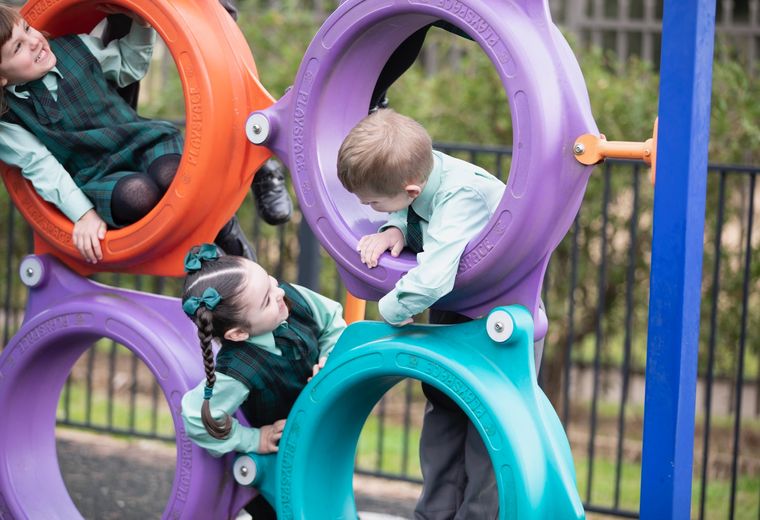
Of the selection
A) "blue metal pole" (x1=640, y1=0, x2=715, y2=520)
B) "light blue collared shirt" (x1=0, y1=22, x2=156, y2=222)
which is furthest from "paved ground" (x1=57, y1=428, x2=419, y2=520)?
"blue metal pole" (x1=640, y1=0, x2=715, y2=520)

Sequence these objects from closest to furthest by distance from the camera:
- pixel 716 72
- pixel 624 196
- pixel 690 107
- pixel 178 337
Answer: pixel 690 107
pixel 178 337
pixel 716 72
pixel 624 196

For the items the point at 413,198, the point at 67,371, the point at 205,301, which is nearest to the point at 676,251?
the point at 413,198

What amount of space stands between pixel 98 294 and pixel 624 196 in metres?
3.45

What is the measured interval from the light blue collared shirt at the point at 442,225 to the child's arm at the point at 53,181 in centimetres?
100

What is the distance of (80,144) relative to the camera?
3143 mm

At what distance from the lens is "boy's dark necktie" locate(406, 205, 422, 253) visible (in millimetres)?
2740

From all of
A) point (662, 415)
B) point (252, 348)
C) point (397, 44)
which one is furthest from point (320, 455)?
point (397, 44)

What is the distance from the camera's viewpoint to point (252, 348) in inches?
113

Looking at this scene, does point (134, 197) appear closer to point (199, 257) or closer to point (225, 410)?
point (199, 257)

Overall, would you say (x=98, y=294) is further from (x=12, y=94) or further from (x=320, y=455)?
(x=320, y=455)

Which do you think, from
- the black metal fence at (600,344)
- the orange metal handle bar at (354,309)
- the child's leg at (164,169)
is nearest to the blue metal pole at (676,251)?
the orange metal handle bar at (354,309)

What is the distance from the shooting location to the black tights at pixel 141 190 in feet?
10.2

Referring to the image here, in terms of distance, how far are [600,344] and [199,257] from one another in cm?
259

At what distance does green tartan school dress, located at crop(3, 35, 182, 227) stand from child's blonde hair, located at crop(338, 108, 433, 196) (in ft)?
2.67
